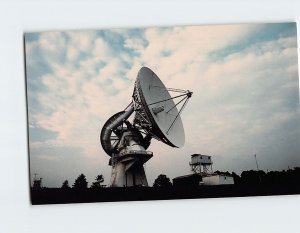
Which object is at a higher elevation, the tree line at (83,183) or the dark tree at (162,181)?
the tree line at (83,183)

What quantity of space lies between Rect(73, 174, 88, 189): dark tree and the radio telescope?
205 mm

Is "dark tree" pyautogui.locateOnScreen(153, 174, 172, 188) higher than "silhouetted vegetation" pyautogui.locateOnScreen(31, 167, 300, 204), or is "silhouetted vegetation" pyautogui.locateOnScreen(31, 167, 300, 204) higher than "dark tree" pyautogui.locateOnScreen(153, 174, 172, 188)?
"dark tree" pyautogui.locateOnScreen(153, 174, 172, 188)

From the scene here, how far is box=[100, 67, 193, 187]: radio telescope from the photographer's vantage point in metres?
4.25

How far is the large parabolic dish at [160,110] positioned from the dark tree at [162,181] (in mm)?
252

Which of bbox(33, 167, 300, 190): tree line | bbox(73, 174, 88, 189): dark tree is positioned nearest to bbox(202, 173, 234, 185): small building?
bbox(33, 167, 300, 190): tree line

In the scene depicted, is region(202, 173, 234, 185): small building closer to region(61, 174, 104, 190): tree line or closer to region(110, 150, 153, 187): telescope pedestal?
region(110, 150, 153, 187): telescope pedestal

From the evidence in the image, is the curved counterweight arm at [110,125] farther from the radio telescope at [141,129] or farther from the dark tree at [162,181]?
the dark tree at [162,181]

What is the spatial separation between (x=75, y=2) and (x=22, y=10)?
405 millimetres

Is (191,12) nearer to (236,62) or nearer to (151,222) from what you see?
(236,62)

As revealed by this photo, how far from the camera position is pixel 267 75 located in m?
4.29

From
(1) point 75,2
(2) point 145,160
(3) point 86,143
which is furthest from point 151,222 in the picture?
(1) point 75,2

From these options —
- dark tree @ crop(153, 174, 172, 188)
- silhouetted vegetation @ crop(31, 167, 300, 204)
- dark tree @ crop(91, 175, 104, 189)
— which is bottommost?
silhouetted vegetation @ crop(31, 167, 300, 204)

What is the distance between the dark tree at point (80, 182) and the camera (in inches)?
167

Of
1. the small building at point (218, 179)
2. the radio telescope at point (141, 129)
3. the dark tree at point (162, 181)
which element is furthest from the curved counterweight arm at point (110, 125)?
the small building at point (218, 179)
